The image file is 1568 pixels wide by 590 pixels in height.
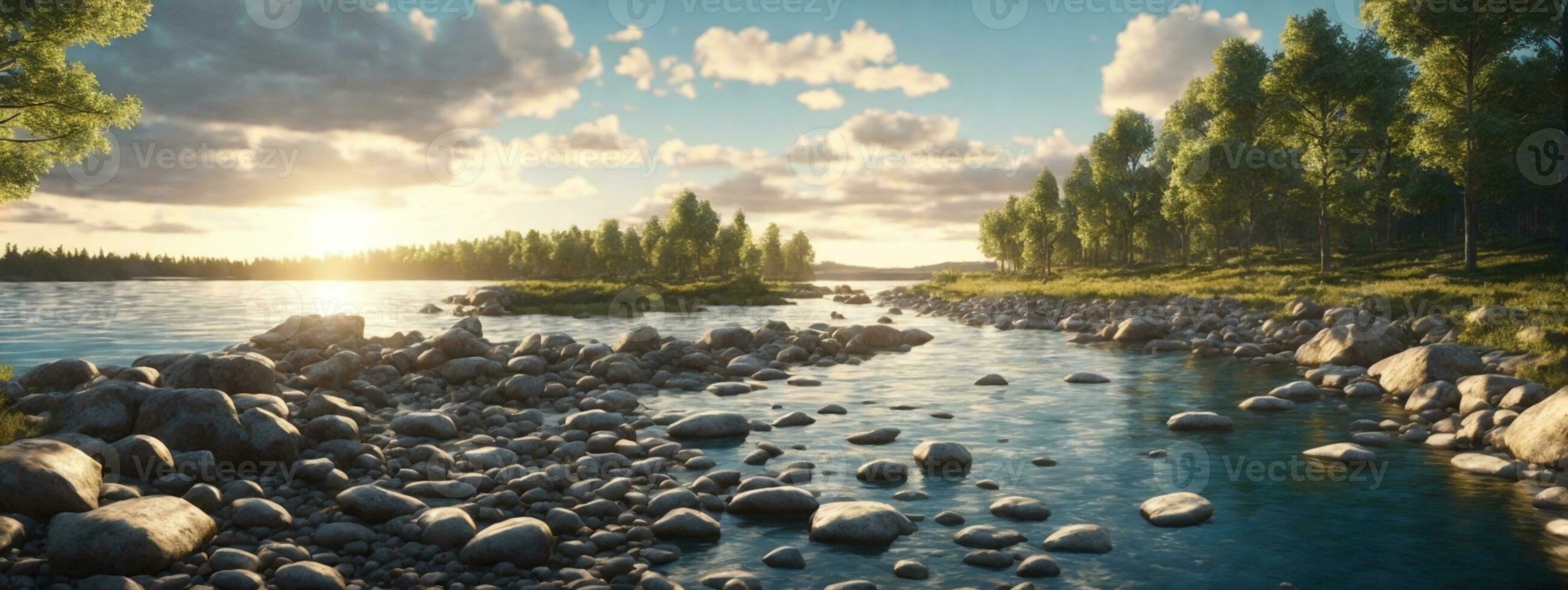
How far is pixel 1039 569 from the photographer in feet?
22.0

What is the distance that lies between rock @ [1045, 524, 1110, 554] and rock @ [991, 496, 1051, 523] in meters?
0.67

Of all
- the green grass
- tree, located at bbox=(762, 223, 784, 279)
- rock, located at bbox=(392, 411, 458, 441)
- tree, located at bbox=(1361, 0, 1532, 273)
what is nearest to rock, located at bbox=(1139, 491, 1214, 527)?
rock, located at bbox=(392, 411, 458, 441)

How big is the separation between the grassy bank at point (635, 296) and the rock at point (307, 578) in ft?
144

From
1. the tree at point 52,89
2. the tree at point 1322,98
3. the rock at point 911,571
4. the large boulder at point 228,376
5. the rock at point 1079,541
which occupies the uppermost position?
the tree at point 1322,98

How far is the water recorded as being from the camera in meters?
6.81

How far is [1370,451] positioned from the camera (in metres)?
10.4

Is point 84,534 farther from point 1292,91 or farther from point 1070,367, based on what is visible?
point 1292,91

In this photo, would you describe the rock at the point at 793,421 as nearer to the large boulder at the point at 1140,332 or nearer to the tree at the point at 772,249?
the large boulder at the point at 1140,332

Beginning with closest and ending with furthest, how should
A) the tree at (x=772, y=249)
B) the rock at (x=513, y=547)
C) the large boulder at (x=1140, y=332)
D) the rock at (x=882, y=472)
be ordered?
the rock at (x=513, y=547) < the rock at (x=882, y=472) < the large boulder at (x=1140, y=332) < the tree at (x=772, y=249)

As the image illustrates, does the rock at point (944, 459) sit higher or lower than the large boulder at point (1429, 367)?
lower

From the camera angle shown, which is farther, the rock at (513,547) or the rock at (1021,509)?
the rock at (1021,509)

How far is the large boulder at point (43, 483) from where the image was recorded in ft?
23.2

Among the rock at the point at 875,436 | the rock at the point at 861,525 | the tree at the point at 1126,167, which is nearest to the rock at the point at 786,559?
the rock at the point at 861,525

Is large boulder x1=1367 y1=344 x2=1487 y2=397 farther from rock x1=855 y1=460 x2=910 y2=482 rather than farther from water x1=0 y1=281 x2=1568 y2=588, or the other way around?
rock x1=855 y1=460 x2=910 y2=482
